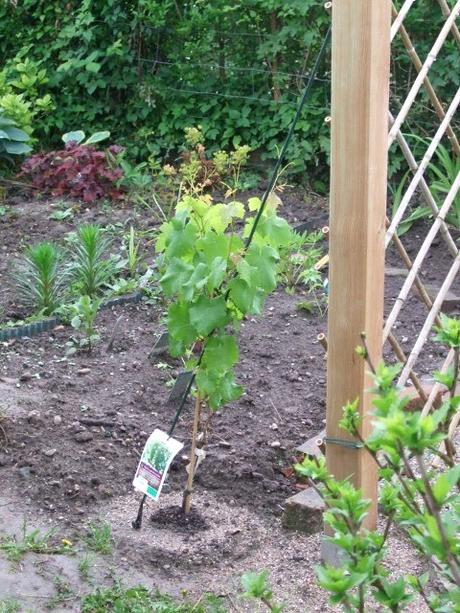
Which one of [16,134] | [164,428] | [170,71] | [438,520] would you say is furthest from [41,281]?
[438,520]

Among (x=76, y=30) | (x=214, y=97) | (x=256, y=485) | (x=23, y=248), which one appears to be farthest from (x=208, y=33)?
(x=256, y=485)

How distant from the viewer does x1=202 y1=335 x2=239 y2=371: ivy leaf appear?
339 centimetres

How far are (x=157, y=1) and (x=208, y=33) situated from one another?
569mm

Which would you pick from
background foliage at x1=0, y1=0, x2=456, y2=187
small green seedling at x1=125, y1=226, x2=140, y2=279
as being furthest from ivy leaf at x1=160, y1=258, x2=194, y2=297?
background foliage at x1=0, y1=0, x2=456, y2=187

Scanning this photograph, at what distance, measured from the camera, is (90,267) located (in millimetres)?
5574

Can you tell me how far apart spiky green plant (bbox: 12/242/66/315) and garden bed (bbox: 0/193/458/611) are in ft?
0.31

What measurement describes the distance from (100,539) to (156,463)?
29 cm

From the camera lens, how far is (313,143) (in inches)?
298

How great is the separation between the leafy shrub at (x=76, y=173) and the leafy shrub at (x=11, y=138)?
0.47ft

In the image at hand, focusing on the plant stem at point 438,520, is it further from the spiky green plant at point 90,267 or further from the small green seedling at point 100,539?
the spiky green plant at point 90,267

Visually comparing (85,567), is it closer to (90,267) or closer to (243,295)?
(243,295)

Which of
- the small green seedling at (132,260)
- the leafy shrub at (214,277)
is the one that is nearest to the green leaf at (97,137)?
the small green seedling at (132,260)

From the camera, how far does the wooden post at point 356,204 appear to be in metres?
2.91

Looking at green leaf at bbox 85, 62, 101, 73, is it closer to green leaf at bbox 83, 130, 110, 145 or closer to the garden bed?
green leaf at bbox 83, 130, 110, 145
